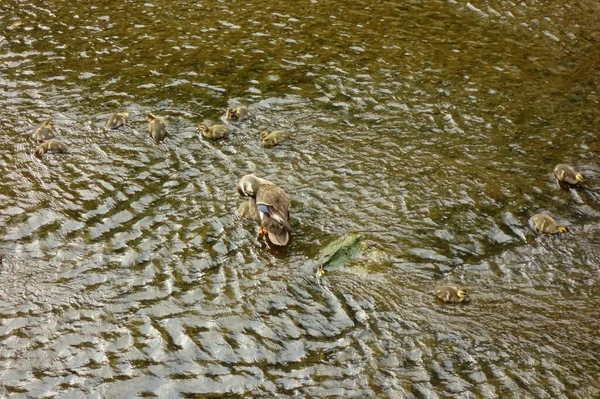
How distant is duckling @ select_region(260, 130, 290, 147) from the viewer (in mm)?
9398

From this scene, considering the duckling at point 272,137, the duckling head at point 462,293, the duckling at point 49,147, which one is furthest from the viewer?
the duckling at point 272,137

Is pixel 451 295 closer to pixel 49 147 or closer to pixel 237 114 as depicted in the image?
pixel 237 114

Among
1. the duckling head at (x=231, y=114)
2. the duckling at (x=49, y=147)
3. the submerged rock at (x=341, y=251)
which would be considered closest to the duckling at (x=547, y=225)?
the submerged rock at (x=341, y=251)

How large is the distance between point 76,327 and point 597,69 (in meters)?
9.69

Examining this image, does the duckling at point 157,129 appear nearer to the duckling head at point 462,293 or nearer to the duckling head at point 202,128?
the duckling head at point 202,128

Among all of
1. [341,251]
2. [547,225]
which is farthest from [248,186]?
[547,225]

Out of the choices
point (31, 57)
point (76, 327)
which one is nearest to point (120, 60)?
point (31, 57)

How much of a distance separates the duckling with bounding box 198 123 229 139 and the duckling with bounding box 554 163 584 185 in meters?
4.78

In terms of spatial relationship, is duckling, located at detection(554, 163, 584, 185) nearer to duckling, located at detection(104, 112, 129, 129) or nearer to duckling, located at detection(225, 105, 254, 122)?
duckling, located at detection(225, 105, 254, 122)

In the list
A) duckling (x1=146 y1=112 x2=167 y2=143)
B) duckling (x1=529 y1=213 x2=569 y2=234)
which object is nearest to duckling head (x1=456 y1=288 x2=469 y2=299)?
duckling (x1=529 y1=213 x2=569 y2=234)

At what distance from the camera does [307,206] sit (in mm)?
8164

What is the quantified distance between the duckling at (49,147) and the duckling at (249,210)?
3.14 m

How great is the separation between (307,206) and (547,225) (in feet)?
9.72

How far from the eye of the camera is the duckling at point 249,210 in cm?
791
